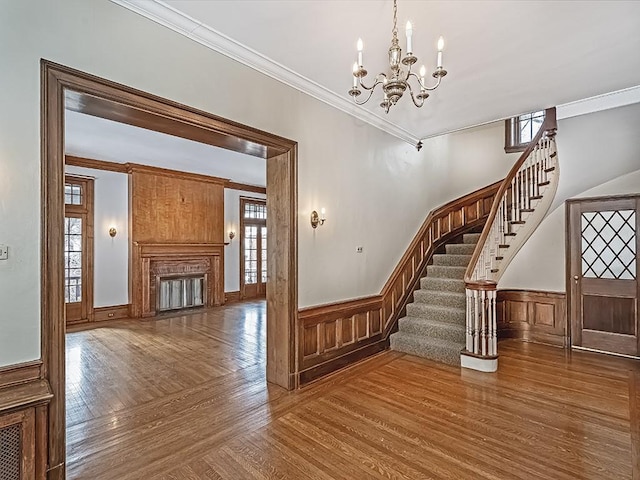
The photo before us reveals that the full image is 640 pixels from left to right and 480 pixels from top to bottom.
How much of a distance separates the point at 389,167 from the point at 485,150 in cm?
348

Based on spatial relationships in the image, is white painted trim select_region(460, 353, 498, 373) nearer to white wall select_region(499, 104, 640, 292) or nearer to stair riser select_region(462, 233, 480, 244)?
white wall select_region(499, 104, 640, 292)

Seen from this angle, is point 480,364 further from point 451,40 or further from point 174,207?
point 174,207

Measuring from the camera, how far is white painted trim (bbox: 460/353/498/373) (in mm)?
4066

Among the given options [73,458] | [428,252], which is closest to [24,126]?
[73,458]

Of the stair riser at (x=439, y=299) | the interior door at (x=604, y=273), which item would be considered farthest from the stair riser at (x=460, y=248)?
the interior door at (x=604, y=273)

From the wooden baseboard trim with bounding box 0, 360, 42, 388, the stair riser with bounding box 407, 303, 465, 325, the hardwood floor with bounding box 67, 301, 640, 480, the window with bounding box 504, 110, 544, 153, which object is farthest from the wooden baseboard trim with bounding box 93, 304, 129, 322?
the window with bounding box 504, 110, 544, 153

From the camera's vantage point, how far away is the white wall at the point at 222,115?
6.47 feet

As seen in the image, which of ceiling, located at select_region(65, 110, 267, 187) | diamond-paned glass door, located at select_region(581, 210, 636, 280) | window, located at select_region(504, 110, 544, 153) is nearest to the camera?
diamond-paned glass door, located at select_region(581, 210, 636, 280)

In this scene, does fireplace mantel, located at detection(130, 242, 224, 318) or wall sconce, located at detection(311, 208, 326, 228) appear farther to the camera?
fireplace mantel, located at detection(130, 242, 224, 318)

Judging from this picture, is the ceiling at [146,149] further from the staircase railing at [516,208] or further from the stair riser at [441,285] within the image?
the staircase railing at [516,208]

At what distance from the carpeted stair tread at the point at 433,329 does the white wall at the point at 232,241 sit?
5.44 m

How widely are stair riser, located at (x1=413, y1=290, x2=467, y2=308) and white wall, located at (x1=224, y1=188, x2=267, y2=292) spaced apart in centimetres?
540

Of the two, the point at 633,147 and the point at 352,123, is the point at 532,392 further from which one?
the point at 352,123

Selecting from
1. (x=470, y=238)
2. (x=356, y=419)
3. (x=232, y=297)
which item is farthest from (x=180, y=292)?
(x=470, y=238)
